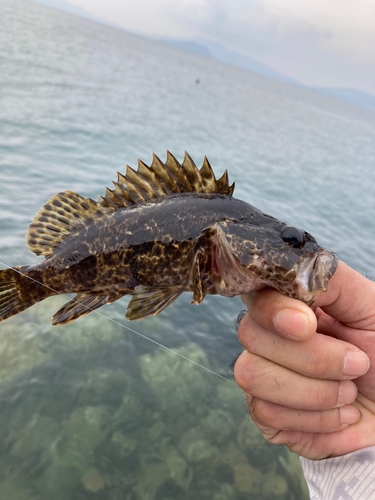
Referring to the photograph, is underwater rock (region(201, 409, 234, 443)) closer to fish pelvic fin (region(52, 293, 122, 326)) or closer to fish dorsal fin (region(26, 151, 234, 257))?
fish pelvic fin (region(52, 293, 122, 326))

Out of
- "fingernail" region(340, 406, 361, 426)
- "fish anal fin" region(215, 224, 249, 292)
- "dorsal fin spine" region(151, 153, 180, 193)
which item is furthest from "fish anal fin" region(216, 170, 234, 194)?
"fingernail" region(340, 406, 361, 426)

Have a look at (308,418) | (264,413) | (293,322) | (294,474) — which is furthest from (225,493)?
(293,322)

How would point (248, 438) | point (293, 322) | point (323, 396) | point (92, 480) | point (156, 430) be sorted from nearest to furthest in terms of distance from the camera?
point (293, 322), point (323, 396), point (92, 480), point (156, 430), point (248, 438)

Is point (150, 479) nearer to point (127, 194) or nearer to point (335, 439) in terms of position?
point (335, 439)

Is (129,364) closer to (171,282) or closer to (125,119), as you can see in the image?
(171,282)

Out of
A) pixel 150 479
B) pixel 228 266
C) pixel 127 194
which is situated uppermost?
pixel 127 194

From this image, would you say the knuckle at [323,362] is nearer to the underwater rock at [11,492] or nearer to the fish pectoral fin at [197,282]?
the fish pectoral fin at [197,282]
